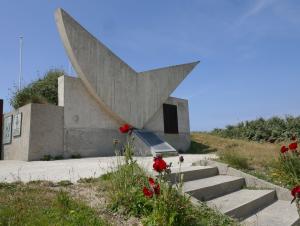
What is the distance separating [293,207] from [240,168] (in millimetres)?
2053

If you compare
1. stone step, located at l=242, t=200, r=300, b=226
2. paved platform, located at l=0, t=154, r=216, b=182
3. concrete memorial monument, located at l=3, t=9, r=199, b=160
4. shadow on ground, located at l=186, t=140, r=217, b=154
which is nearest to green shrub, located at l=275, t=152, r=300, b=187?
stone step, located at l=242, t=200, r=300, b=226

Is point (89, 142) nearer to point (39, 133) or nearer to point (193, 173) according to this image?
point (39, 133)

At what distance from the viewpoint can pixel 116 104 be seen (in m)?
14.2

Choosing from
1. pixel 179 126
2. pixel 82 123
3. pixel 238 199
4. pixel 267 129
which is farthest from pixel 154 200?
pixel 267 129

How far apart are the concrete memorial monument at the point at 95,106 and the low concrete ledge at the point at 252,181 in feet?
19.3

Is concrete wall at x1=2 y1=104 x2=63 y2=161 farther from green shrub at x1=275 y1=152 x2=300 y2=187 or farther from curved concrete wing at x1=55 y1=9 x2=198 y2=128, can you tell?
green shrub at x1=275 y1=152 x2=300 y2=187

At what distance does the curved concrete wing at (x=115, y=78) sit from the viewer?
12648mm

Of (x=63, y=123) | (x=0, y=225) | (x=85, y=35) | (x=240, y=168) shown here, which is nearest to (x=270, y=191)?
(x=240, y=168)

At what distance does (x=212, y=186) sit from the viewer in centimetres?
582

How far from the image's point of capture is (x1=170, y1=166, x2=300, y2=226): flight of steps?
5000mm

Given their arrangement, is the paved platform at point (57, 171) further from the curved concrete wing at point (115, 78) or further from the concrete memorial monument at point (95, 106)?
the curved concrete wing at point (115, 78)

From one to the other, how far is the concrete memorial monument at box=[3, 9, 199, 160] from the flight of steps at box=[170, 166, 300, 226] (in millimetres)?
6877

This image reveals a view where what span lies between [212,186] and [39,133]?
8.07 m

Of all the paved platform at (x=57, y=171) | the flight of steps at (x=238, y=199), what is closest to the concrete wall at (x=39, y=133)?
the paved platform at (x=57, y=171)
